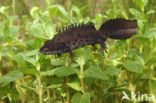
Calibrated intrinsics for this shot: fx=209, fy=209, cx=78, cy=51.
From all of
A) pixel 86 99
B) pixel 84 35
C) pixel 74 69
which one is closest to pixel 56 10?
pixel 84 35

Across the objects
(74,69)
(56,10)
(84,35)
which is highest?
(56,10)

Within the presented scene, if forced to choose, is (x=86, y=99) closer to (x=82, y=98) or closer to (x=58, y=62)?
(x=82, y=98)

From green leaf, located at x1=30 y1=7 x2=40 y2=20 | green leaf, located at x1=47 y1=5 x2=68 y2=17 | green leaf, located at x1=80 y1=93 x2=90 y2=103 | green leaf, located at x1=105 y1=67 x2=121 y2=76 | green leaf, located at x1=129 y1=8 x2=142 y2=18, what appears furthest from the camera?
green leaf, located at x1=30 y1=7 x2=40 y2=20

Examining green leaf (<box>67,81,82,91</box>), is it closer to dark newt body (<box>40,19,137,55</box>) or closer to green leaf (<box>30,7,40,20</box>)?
dark newt body (<box>40,19,137,55</box>)

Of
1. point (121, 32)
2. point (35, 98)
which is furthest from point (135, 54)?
point (35, 98)

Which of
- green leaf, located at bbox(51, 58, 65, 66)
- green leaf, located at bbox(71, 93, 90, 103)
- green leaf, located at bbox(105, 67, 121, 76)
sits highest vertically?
green leaf, located at bbox(51, 58, 65, 66)

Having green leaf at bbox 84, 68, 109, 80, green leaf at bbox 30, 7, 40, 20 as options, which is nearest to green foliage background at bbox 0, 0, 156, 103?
green leaf at bbox 84, 68, 109, 80

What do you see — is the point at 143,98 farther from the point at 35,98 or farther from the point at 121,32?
the point at 35,98

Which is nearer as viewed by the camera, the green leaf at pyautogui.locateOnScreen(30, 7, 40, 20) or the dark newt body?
the dark newt body

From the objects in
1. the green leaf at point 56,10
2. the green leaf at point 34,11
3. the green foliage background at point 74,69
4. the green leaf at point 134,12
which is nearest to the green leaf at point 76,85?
the green foliage background at point 74,69
